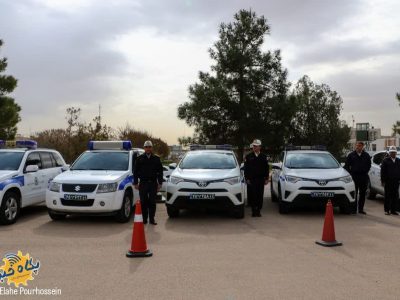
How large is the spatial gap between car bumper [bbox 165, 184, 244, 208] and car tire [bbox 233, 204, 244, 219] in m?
0.15

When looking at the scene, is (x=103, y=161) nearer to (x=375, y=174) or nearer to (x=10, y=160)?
(x=10, y=160)

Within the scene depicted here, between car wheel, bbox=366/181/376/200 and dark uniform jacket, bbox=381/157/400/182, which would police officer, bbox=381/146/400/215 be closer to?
dark uniform jacket, bbox=381/157/400/182

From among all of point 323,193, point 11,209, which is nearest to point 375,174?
point 323,193

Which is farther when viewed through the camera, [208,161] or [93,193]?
[208,161]

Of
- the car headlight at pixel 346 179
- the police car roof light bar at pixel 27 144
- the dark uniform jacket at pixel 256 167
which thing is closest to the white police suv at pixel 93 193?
the police car roof light bar at pixel 27 144

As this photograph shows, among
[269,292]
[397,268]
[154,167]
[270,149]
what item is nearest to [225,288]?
[269,292]

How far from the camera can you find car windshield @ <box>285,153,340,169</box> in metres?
11.9

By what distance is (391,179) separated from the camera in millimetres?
11320

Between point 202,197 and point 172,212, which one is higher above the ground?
point 202,197

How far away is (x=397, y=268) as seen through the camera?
614 centimetres

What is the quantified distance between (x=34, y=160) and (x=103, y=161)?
71.5 inches

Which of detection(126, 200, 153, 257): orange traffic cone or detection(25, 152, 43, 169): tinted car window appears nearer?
detection(126, 200, 153, 257): orange traffic cone

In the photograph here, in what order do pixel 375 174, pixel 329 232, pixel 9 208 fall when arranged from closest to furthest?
pixel 329 232 < pixel 9 208 < pixel 375 174

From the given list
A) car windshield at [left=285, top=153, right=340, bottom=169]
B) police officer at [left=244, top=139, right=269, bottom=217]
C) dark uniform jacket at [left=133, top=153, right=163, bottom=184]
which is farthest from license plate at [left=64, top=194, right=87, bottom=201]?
car windshield at [left=285, top=153, right=340, bottom=169]
